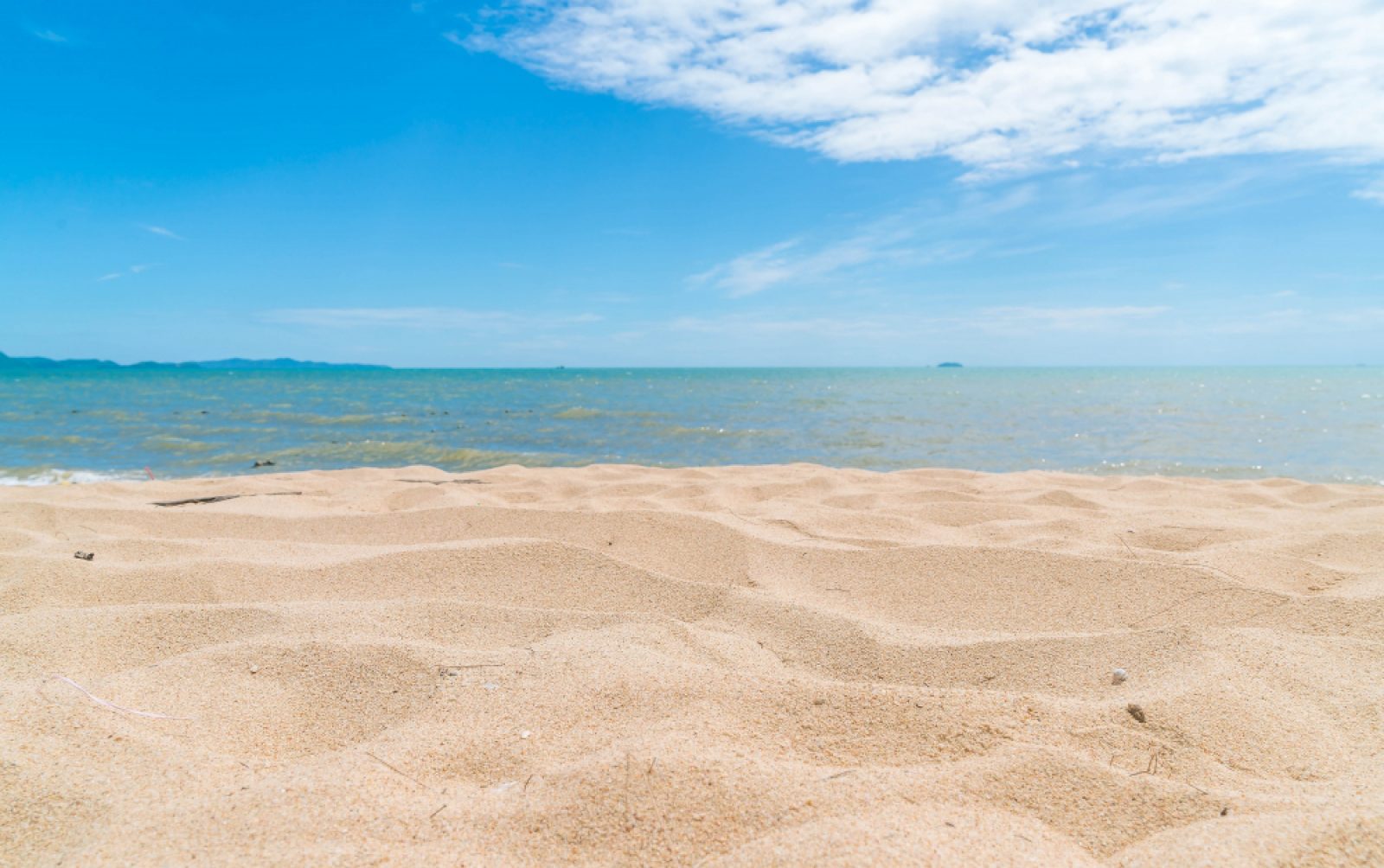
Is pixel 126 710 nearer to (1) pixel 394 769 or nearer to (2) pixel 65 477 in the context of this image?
(1) pixel 394 769

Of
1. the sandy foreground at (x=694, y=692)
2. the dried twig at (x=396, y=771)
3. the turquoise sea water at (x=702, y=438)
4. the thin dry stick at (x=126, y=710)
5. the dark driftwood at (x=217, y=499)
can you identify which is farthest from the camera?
the turquoise sea water at (x=702, y=438)

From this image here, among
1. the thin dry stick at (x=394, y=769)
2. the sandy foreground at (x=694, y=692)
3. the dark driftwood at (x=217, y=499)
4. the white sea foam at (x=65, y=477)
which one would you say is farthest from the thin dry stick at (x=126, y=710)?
the white sea foam at (x=65, y=477)

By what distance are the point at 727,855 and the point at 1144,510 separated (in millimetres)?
4107

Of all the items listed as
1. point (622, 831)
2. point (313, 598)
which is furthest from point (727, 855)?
point (313, 598)

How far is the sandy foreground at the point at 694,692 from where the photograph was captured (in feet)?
4.44

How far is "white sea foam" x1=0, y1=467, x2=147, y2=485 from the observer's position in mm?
7461

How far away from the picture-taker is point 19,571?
2949 millimetres

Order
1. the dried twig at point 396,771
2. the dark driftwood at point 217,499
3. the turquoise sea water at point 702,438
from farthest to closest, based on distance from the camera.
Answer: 1. the turquoise sea water at point 702,438
2. the dark driftwood at point 217,499
3. the dried twig at point 396,771

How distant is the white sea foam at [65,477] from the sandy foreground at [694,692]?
4444 mm

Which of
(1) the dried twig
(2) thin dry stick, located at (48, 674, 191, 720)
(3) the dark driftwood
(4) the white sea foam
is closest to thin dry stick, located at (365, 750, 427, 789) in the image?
(1) the dried twig

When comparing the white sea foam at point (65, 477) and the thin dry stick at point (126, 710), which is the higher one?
the thin dry stick at point (126, 710)

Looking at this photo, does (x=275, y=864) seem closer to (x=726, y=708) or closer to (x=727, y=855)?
(x=727, y=855)

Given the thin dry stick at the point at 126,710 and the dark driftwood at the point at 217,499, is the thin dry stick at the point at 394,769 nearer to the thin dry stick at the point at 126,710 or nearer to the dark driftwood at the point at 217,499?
the thin dry stick at the point at 126,710

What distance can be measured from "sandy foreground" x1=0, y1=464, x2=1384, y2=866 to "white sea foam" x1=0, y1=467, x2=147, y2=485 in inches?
175
